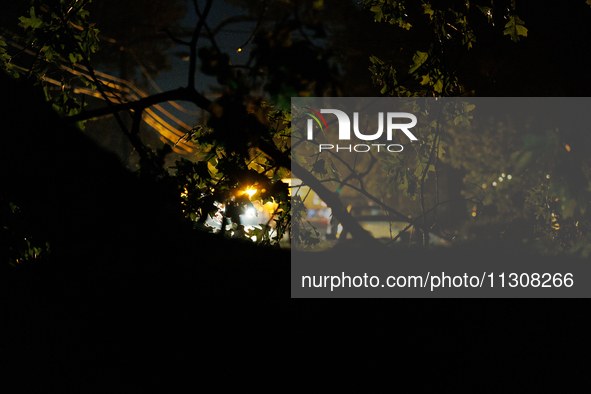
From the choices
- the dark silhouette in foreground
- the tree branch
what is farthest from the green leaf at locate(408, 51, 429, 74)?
the dark silhouette in foreground

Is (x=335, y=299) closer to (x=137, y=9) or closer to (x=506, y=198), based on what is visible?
(x=506, y=198)

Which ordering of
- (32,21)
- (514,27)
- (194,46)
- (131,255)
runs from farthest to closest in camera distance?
(514,27)
(32,21)
(194,46)
(131,255)

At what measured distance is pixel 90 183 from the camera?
4.34 ft

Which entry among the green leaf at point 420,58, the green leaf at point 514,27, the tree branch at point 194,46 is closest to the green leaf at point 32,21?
the tree branch at point 194,46

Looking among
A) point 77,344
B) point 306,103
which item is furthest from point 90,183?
point 306,103

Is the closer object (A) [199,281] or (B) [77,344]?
(A) [199,281]

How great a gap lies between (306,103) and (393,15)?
3.25 ft

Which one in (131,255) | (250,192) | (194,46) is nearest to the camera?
(131,255)

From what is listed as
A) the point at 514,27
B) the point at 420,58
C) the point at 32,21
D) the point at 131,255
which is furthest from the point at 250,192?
the point at 514,27

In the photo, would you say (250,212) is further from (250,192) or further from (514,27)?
(514,27)

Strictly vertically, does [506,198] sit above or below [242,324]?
above

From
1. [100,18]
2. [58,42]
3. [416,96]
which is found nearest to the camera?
[58,42]

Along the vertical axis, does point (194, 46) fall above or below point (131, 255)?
above

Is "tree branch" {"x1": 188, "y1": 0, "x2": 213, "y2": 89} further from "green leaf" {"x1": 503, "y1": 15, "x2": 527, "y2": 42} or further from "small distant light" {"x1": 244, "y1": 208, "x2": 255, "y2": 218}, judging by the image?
"green leaf" {"x1": 503, "y1": 15, "x2": 527, "y2": 42}
